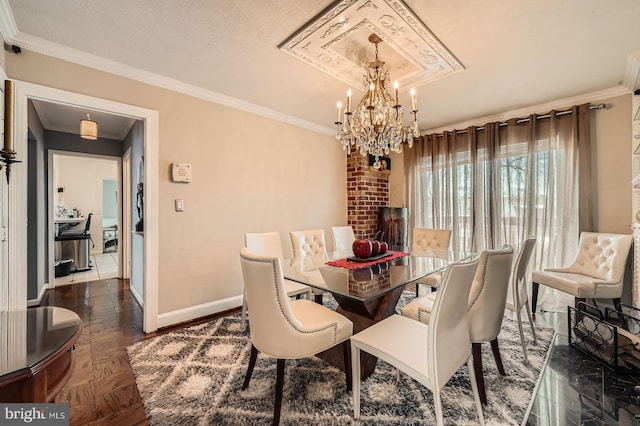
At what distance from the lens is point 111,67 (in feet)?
7.63

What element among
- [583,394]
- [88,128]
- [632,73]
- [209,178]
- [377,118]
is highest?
[632,73]

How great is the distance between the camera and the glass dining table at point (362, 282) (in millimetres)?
1606

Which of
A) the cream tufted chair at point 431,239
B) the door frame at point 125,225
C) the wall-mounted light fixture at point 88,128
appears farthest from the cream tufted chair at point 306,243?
the door frame at point 125,225

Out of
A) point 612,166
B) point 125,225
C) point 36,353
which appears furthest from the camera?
point 125,225

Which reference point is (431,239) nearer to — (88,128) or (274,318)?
(274,318)

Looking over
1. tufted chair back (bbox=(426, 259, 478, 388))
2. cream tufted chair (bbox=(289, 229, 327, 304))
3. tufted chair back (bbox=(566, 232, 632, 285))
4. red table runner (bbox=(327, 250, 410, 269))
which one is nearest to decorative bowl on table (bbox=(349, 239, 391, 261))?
red table runner (bbox=(327, 250, 410, 269))

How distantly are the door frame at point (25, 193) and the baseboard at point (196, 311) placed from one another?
0.29ft

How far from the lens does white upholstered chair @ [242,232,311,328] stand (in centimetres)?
251

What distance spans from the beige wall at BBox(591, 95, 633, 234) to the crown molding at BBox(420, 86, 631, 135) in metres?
0.08

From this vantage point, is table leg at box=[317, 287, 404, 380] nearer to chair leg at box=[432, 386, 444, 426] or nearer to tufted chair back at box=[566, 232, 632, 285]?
chair leg at box=[432, 386, 444, 426]

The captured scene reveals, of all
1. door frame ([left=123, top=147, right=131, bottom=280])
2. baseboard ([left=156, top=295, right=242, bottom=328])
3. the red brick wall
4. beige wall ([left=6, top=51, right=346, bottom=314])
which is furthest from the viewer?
the red brick wall

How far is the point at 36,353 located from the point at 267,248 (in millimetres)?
2047

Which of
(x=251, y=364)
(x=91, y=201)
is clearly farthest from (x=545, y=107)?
(x=91, y=201)

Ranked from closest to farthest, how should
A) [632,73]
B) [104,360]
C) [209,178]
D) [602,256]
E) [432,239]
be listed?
[104,360], [632,73], [602,256], [209,178], [432,239]
